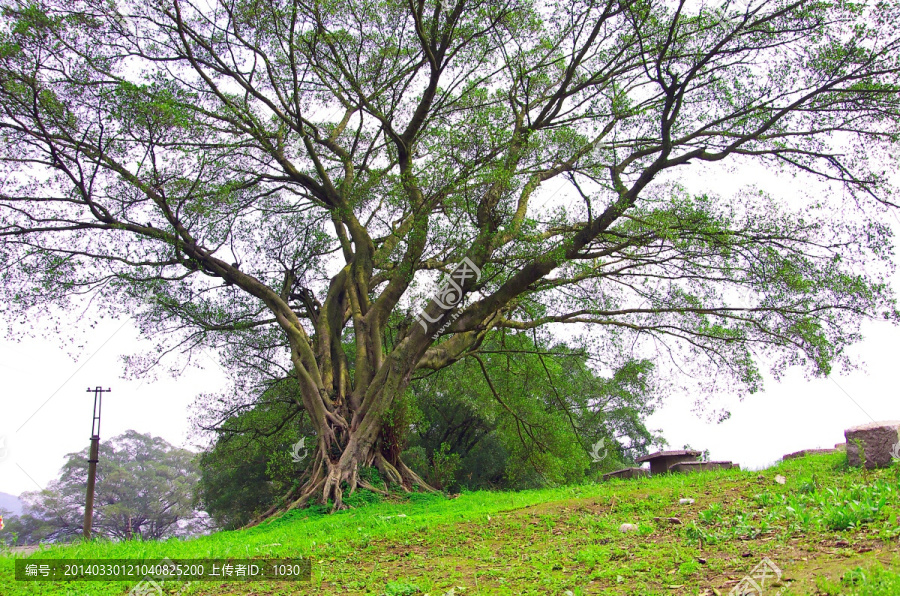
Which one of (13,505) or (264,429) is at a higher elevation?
(264,429)

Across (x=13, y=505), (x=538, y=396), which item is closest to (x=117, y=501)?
(x=538, y=396)

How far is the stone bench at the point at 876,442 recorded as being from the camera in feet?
21.1

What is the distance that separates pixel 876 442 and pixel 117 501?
50.0m

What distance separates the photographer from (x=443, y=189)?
1141 cm

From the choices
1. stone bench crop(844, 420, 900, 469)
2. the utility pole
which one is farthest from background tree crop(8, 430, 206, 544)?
stone bench crop(844, 420, 900, 469)

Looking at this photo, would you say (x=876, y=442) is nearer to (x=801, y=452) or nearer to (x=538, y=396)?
(x=801, y=452)

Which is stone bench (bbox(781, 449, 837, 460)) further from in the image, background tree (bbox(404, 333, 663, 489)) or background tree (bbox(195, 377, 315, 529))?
background tree (bbox(195, 377, 315, 529))

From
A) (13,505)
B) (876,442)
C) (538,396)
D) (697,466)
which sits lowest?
(13,505)

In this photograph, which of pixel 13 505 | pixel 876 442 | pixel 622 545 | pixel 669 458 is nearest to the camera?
pixel 622 545

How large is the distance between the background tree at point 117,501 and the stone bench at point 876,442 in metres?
40.4

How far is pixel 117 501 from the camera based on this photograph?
44.7 metres

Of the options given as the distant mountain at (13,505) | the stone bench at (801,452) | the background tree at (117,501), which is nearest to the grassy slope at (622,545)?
the stone bench at (801,452)

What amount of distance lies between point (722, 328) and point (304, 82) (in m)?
10.2

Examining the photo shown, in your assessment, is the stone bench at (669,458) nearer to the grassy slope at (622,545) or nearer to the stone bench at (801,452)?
the stone bench at (801,452)
